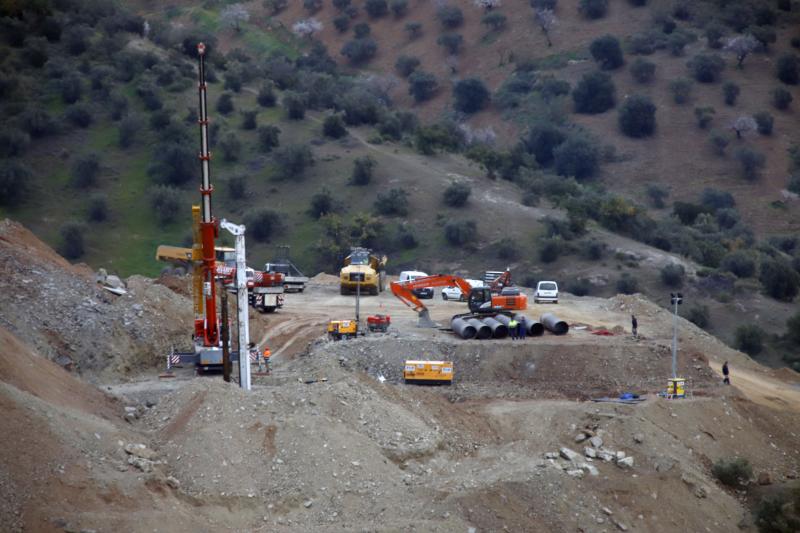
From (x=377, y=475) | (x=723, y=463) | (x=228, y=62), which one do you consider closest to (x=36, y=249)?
(x=377, y=475)

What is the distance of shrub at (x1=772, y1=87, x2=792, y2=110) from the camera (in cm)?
9300

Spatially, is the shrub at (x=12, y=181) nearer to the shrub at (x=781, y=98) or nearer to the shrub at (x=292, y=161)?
the shrub at (x=292, y=161)

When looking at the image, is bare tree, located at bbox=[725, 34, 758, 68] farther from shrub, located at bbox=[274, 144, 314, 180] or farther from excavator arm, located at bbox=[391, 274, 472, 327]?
excavator arm, located at bbox=[391, 274, 472, 327]

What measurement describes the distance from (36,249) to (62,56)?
146 feet

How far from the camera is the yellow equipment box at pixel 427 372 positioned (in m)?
37.0

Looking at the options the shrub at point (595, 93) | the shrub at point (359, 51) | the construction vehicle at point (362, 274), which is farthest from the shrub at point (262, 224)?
the shrub at point (359, 51)

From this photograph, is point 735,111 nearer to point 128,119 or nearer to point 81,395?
point 128,119

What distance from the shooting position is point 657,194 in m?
84.8

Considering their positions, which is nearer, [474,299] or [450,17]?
[474,299]

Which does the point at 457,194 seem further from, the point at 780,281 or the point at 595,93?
the point at 595,93

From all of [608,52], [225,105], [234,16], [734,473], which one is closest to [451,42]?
[608,52]

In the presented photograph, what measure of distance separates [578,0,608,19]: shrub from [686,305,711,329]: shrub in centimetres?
5537

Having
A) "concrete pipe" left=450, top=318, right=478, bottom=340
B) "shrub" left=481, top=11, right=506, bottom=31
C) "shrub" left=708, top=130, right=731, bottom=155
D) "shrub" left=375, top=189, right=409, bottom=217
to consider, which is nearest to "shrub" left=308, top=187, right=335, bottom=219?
"shrub" left=375, top=189, right=409, bottom=217

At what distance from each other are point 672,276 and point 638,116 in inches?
1314
